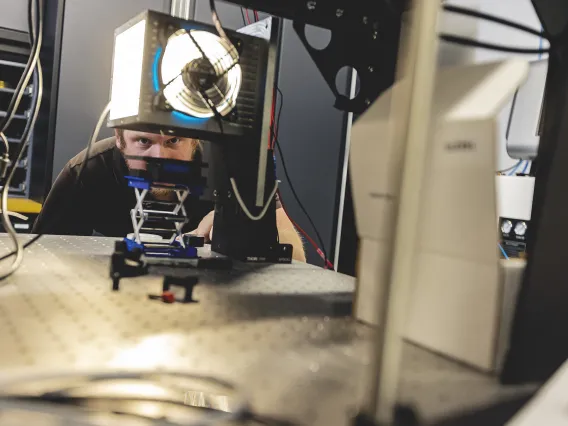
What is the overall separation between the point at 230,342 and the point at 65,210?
153 cm

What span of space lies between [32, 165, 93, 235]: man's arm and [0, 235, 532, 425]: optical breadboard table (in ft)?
3.55

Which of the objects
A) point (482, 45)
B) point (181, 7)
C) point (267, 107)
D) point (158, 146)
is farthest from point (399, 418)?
point (158, 146)

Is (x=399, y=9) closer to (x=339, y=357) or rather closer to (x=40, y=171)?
(x=339, y=357)

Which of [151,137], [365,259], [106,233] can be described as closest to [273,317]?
[365,259]

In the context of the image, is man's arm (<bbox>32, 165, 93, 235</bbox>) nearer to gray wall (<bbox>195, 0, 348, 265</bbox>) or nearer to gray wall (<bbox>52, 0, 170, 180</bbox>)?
gray wall (<bbox>52, 0, 170, 180</bbox>)

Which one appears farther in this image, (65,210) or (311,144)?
(311,144)

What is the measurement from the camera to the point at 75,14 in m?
2.28

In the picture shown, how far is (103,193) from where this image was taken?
204cm

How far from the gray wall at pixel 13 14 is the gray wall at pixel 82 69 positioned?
0.04 m

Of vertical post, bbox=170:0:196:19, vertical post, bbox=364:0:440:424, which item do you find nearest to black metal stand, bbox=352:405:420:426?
vertical post, bbox=364:0:440:424

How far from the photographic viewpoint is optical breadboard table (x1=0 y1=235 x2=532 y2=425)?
0.43 m

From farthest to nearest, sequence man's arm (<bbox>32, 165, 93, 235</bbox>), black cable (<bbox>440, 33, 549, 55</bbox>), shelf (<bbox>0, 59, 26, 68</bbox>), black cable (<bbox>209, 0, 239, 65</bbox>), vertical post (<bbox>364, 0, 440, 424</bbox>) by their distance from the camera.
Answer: shelf (<bbox>0, 59, 26, 68</bbox>)
man's arm (<bbox>32, 165, 93, 235</bbox>)
black cable (<bbox>209, 0, 239, 65</bbox>)
black cable (<bbox>440, 33, 549, 55</bbox>)
vertical post (<bbox>364, 0, 440, 424</bbox>)

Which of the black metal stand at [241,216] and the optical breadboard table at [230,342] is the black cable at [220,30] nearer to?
the black metal stand at [241,216]

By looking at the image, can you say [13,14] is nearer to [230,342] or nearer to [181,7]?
[181,7]
